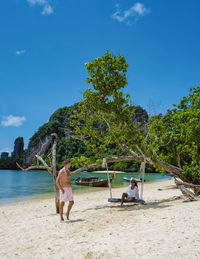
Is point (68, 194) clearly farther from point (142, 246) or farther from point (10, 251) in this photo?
point (142, 246)

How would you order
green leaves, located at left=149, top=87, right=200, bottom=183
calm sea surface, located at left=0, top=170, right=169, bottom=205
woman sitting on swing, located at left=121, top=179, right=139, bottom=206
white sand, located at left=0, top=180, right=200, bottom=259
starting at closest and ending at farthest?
1. white sand, located at left=0, top=180, right=200, bottom=259
2. woman sitting on swing, located at left=121, top=179, right=139, bottom=206
3. green leaves, located at left=149, top=87, right=200, bottom=183
4. calm sea surface, located at left=0, top=170, right=169, bottom=205

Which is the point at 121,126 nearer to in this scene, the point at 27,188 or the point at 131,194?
the point at 131,194

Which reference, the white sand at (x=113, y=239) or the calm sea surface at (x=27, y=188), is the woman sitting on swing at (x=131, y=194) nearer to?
the white sand at (x=113, y=239)

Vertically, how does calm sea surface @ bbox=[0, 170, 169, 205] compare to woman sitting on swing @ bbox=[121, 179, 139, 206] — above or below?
below

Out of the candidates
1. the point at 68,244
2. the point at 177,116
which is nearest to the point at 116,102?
the point at 177,116

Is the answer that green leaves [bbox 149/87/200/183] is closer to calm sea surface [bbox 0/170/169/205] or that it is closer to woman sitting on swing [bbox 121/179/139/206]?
woman sitting on swing [bbox 121/179/139/206]

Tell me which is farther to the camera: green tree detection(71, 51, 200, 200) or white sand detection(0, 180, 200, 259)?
green tree detection(71, 51, 200, 200)

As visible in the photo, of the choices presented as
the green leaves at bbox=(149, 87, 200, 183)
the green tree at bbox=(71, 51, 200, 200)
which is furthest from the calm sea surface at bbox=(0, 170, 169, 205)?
the green leaves at bbox=(149, 87, 200, 183)

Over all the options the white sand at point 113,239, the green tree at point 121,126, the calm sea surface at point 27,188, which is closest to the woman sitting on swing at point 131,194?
the green tree at point 121,126

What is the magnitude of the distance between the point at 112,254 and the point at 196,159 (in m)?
8.29

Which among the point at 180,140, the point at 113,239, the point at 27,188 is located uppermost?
the point at 180,140

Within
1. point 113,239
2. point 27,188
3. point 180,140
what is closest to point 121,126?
point 180,140

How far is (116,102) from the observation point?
10.0 meters

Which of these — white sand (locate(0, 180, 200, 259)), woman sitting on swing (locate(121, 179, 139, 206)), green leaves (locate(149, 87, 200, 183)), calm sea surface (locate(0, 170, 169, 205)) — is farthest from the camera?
calm sea surface (locate(0, 170, 169, 205))
